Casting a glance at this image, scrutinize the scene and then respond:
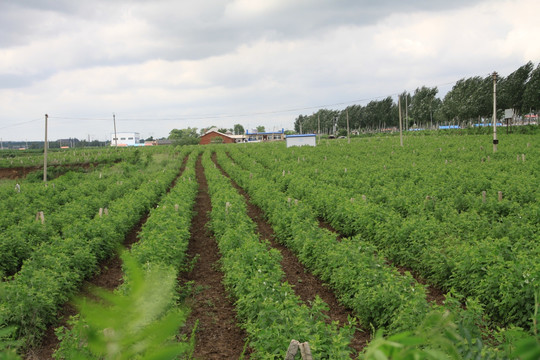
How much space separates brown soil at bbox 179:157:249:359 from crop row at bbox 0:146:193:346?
2078 mm

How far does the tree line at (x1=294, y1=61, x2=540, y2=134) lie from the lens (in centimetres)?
5825

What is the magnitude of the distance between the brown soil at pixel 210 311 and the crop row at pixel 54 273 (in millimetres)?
2078

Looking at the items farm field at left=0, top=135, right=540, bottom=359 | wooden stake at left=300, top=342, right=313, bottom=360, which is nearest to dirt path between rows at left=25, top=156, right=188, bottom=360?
farm field at left=0, top=135, right=540, bottom=359

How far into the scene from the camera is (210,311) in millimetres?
7652

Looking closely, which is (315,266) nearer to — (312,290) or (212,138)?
(312,290)

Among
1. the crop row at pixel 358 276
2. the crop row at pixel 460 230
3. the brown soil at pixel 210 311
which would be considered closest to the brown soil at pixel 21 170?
the crop row at pixel 460 230

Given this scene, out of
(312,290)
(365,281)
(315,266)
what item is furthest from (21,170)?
(365,281)

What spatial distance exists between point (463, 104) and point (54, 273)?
77.1 meters

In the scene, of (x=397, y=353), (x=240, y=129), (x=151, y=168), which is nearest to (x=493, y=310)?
(x=397, y=353)

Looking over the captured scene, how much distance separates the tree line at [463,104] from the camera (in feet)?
191

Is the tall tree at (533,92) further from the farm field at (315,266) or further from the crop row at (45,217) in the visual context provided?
the crop row at (45,217)

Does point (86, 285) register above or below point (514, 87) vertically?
below

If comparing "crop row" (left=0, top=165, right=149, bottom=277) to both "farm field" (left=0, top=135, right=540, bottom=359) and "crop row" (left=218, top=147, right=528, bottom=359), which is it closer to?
"farm field" (left=0, top=135, right=540, bottom=359)

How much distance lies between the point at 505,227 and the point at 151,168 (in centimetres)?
3136
